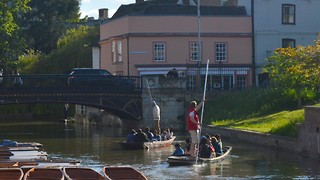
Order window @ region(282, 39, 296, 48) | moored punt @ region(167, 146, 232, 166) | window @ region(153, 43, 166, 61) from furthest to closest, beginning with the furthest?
window @ region(282, 39, 296, 48) → window @ region(153, 43, 166, 61) → moored punt @ region(167, 146, 232, 166)

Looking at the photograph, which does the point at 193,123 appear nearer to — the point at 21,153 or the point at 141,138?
the point at 21,153

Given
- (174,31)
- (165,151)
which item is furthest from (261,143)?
(174,31)

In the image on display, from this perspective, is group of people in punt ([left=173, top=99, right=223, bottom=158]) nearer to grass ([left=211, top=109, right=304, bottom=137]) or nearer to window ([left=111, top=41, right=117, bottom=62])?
grass ([left=211, top=109, right=304, bottom=137])

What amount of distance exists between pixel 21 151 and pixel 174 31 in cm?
2997

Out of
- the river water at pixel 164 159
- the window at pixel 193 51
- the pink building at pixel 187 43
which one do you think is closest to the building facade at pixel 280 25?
the pink building at pixel 187 43

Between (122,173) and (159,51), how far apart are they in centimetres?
3768

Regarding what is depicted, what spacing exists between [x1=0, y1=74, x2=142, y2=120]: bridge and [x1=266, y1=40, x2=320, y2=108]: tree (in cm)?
919

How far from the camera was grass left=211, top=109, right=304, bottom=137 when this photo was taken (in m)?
43.5

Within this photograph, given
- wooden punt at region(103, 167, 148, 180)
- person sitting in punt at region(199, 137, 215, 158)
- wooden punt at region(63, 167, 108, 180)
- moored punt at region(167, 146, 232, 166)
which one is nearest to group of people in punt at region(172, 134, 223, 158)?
person sitting in punt at region(199, 137, 215, 158)

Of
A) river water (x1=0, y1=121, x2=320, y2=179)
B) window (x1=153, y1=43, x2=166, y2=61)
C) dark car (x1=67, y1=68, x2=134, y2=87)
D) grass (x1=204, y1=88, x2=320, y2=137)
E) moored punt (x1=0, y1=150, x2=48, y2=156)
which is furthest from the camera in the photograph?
window (x1=153, y1=43, x2=166, y2=61)

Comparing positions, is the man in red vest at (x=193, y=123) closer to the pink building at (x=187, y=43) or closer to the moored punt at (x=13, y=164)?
the moored punt at (x=13, y=164)

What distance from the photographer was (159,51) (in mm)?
65938

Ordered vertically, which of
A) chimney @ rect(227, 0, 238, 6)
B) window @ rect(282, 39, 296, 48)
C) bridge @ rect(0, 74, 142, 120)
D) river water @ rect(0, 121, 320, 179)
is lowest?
river water @ rect(0, 121, 320, 179)

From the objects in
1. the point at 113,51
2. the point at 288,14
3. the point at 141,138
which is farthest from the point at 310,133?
the point at 113,51
